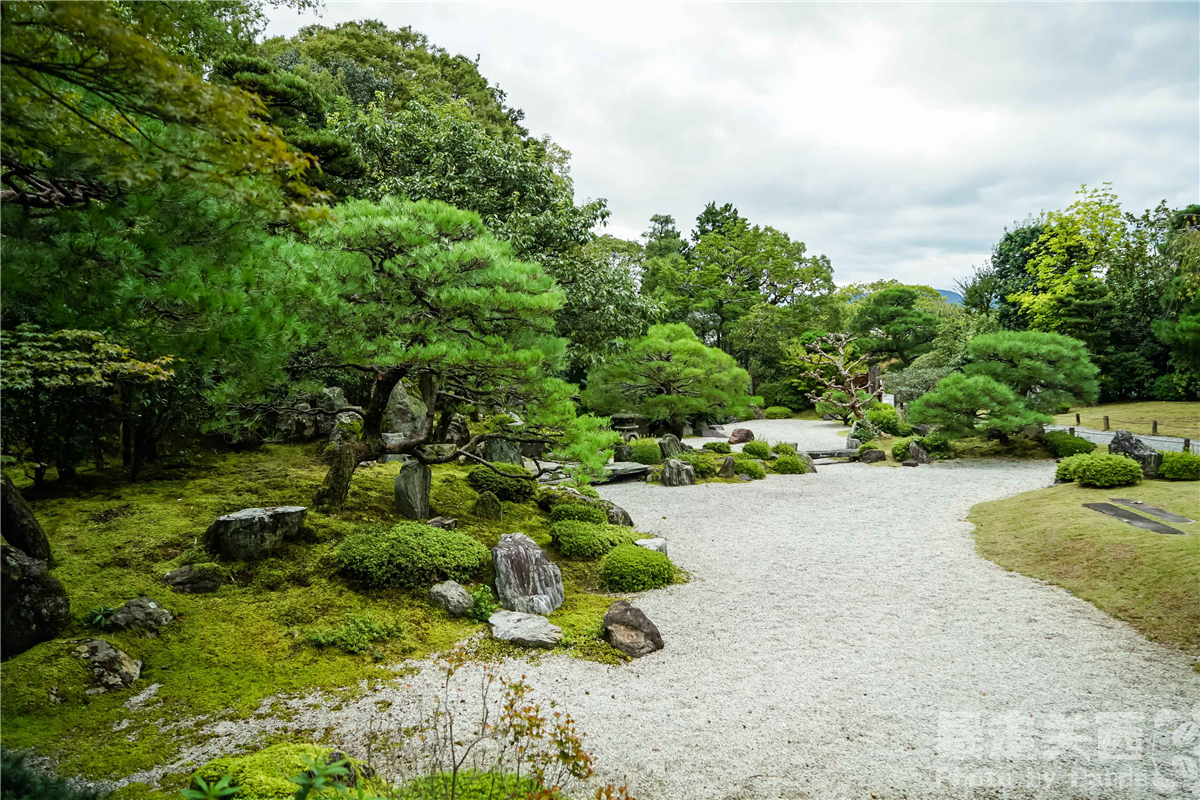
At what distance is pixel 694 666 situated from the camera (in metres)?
4.56

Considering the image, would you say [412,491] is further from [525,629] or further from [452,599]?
[525,629]

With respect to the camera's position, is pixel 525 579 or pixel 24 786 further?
pixel 525 579

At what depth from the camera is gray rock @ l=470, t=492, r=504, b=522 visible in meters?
7.75

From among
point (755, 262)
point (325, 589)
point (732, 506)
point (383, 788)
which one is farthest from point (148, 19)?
point (755, 262)

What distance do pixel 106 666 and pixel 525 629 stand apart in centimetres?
279

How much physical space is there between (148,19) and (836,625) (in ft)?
20.2

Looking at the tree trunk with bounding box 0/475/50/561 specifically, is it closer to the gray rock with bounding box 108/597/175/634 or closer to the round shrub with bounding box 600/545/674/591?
the gray rock with bounding box 108/597/175/634

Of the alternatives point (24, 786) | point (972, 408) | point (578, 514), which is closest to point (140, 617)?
point (24, 786)

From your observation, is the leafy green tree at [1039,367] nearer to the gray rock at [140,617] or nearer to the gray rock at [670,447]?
the gray rock at [670,447]

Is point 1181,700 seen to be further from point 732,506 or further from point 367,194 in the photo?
point 367,194

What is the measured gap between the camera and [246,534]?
538cm

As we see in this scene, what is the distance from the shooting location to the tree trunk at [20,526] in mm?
4438

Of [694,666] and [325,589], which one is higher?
[325,589]

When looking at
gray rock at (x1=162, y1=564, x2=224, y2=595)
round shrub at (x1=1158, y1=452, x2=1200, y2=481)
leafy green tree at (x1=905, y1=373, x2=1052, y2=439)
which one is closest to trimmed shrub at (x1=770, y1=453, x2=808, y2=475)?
leafy green tree at (x1=905, y1=373, x2=1052, y2=439)
